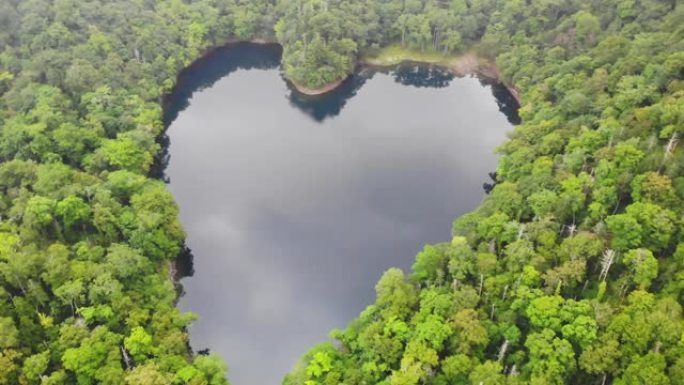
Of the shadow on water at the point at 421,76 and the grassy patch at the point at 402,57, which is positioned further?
the grassy patch at the point at 402,57

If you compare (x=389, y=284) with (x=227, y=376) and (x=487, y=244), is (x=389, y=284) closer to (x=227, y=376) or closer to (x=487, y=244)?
(x=487, y=244)

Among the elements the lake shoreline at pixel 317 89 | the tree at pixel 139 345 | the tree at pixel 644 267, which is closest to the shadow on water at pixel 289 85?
the lake shoreline at pixel 317 89

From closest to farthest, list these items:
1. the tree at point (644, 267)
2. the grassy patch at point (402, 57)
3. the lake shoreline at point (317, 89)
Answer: the tree at point (644, 267) → the lake shoreline at point (317, 89) → the grassy patch at point (402, 57)

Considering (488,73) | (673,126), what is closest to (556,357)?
(673,126)

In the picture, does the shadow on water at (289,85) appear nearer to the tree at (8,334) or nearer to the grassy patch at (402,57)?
the grassy patch at (402,57)

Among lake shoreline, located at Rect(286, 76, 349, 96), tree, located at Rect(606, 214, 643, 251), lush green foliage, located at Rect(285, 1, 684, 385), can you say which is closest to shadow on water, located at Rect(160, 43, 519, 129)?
lake shoreline, located at Rect(286, 76, 349, 96)

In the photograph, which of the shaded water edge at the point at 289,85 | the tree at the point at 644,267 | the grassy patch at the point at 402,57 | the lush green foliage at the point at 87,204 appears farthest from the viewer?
the grassy patch at the point at 402,57

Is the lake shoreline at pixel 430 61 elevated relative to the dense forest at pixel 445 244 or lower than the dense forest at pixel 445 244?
elevated

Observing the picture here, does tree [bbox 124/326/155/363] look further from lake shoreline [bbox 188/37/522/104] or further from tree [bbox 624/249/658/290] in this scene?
lake shoreline [bbox 188/37/522/104]

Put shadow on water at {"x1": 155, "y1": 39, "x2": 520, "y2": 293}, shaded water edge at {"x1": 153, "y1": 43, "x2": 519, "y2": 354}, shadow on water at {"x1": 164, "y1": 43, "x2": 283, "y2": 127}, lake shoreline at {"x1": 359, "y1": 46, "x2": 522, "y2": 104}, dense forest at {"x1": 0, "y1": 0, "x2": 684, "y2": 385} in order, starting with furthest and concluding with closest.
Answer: lake shoreline at {"x1": 359, "y1": 46, "x2": 522, "y2": 104}, shadow on water at {"x1": 164, "y1": 43, "x2": 283, "y2": 127}, shaded water edge at {"x1": 153, "y1": 43, "x2": 519, "y2": 354}, shadow on water at {"x1": 155, "y1": 39, "x2": 520, "y2": 293}, dense forest at {"x1": 0, "y1": 0, "x2": 684, "y2": 385}
